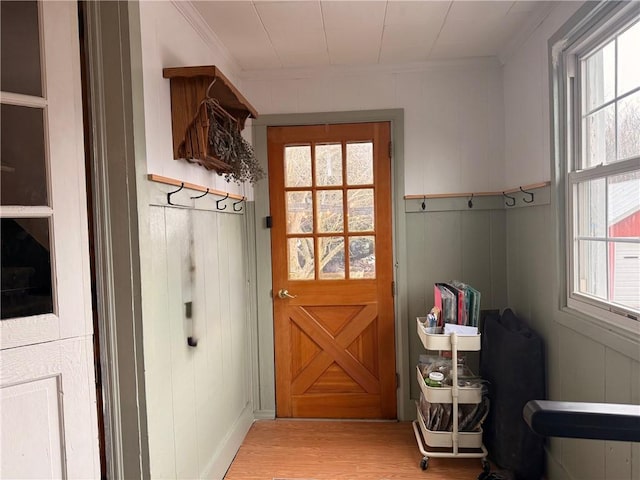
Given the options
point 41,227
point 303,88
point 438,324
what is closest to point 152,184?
point 41,227

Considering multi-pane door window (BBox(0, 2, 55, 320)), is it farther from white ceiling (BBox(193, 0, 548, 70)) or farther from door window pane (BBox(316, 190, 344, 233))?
door window pane (BBox(316, 190, 344, 233))

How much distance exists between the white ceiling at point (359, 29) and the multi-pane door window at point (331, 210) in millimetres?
583

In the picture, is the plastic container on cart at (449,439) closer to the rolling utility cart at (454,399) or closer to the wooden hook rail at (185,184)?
the rolling utility cart at (454,399)

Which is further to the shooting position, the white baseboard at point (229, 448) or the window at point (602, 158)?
the white baseboard at point (229, 448)

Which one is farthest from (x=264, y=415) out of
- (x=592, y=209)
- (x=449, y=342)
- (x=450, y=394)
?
(x=592, y=209)

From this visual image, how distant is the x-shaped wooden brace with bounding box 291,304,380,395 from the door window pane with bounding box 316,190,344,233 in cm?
64

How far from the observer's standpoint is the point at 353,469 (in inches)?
83.8

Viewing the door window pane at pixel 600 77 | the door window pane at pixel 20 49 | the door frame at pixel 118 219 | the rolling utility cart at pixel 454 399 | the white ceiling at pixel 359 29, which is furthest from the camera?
the rolling utility cart at pixel 454 399

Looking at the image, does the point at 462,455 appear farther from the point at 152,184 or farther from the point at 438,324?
the point at 152,184

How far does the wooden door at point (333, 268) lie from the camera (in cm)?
261

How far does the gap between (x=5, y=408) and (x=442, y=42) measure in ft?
8.70

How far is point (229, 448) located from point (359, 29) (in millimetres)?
2504

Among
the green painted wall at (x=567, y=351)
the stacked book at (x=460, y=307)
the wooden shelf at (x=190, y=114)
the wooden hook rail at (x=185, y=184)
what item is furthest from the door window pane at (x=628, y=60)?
the wooden hook rail at (x=185, y=184)

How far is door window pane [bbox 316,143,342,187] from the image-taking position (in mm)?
2627
